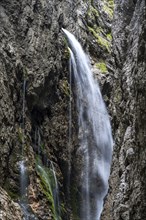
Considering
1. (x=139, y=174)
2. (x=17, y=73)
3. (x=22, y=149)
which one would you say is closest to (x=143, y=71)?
(x=139, y=174)

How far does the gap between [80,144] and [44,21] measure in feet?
24.6

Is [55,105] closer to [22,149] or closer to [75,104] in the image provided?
[75,104]

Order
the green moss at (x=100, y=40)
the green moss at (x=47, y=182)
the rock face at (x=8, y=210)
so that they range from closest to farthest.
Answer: the rock face at (x=8, y=210) → the green moss at (x=47, y=182) → the green moss at (x=100, y=40)

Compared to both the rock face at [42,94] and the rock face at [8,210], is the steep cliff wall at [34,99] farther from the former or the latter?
the rock face at [8,210]

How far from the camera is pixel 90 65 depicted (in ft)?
92.2

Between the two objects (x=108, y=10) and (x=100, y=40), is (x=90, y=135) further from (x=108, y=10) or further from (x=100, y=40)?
(x=108, y=10)

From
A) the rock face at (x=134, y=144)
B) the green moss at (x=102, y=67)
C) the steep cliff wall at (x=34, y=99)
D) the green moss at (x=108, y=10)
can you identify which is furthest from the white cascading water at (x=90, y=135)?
the rock face at (x=134, y=144)

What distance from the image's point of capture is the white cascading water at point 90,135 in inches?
899

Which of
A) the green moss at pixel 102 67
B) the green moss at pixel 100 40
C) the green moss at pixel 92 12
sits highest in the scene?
the green moss at pixel 92 12

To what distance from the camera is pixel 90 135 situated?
24844 mm

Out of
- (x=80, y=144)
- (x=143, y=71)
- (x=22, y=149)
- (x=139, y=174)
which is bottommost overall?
(x=139, y=174)

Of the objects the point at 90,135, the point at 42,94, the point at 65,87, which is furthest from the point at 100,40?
the point at 42,94

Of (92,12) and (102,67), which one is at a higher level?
(92,12)

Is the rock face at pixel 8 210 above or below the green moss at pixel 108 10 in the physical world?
below
